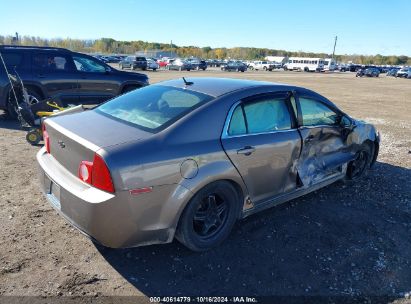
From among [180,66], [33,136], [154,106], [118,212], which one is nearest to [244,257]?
[118,212]

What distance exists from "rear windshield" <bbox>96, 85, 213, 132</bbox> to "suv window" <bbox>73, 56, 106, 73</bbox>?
5.99 metres

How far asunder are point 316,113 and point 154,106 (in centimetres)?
208

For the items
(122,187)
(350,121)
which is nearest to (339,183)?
(350,121)

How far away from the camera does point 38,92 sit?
9.00 metres

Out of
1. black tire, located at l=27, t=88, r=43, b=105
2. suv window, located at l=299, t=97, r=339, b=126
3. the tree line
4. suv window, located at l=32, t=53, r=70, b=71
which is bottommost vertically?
black tire, located at l=27, t=88, r=43, b=105

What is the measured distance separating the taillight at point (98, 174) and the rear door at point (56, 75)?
655 cm

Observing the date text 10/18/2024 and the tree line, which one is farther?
the tree line

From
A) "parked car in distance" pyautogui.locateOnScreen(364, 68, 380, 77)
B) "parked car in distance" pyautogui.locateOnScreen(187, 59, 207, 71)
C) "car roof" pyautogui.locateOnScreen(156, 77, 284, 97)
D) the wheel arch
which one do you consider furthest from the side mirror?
"parked car in distance" pyautogui.locateOnScreen(364, 68, 380, 77)

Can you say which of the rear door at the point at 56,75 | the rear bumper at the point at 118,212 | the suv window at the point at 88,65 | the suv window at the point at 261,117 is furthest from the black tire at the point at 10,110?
the suv window at the point at 261,117

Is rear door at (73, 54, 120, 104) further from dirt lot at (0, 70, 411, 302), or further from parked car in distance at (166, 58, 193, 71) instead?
parked car in distance at (166, 58, 193, 71)

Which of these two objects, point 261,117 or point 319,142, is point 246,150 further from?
point 319,142

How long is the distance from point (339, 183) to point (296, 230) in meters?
1.80

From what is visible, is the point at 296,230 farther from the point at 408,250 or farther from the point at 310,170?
the point at 408,250

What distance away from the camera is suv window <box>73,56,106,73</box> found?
952 centimetres
